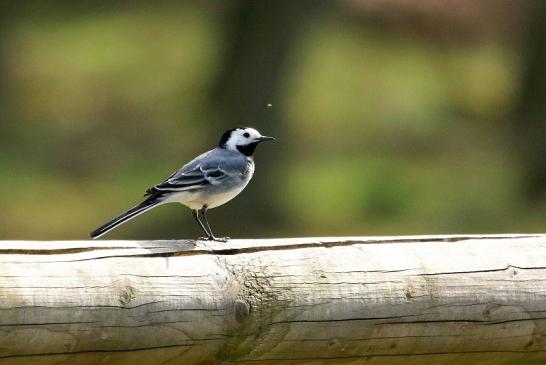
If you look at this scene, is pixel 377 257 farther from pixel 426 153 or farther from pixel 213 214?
pixel 426 153

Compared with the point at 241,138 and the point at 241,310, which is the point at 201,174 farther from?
the point at 241,310

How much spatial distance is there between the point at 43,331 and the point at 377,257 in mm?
1197

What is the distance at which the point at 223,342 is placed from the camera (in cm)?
368

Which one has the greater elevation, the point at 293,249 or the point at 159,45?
the point at 293,249

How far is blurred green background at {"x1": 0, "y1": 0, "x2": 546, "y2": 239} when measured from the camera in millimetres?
12883

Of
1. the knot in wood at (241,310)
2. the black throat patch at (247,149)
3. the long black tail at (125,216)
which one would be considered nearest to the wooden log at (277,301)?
the knot in wood at (241,310)

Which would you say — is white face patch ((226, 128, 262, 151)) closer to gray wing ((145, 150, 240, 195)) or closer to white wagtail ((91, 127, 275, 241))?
white wagtail ((91, 127, 275, 241))

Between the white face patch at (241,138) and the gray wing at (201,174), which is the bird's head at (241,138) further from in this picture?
the gray wing at (201,174)

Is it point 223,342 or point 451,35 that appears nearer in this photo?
point 223,342

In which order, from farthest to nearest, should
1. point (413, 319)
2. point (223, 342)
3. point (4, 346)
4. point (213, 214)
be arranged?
point (213, 214)
point (413, 319)
point (223, 342)
point (4, 346)

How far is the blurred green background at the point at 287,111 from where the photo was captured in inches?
507

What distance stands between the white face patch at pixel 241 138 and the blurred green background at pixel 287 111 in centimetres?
618

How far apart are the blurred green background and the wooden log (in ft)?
27.0

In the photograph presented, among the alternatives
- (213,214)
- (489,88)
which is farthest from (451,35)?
(213,214)
